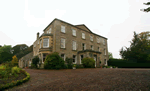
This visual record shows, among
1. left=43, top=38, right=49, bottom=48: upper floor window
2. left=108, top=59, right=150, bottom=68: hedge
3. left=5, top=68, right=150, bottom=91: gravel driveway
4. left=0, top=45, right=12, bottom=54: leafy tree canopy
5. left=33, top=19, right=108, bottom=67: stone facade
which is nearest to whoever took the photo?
left=5, top=68, right=150, bottom=91: gravel driveway

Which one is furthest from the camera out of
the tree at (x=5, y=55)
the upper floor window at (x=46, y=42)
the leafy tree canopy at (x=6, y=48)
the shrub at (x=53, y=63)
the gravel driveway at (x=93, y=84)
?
the leafy tree canopy at (x=6, y=48)

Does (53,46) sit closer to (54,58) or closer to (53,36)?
(53,36)

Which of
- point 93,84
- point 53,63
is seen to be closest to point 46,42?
point 53,63

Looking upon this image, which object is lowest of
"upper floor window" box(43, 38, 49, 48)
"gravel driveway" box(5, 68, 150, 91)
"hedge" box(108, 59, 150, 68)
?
"hedge" box(108, 59, 150, 68)

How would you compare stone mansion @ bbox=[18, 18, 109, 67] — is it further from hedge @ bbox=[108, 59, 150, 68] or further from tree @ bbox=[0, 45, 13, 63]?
tree @ bbox=[0, 45, 13, 63]

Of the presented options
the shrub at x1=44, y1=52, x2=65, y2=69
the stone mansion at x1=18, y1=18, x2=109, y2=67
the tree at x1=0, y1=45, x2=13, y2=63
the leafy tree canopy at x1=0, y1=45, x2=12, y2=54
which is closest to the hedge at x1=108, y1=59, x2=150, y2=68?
the stone mansion at x1=18, y1=18, x2=109, y2=67

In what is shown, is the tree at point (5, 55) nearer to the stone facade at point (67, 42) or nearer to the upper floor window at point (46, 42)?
the stone facade at point (67, 42)

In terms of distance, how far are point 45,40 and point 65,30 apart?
464cm

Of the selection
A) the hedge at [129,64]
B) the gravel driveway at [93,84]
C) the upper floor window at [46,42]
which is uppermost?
the upper floor window at [46,42]

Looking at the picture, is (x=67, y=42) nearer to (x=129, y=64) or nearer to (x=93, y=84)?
(x=93, y=84)

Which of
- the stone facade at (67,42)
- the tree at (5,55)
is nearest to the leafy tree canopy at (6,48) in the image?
the tree at (5,55)

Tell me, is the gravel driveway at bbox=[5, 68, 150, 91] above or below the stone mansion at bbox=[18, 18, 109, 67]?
below

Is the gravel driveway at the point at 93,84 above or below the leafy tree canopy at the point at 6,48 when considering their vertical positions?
below

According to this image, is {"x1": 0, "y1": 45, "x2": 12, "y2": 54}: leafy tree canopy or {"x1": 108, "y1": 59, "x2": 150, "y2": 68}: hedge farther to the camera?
{"x1": 0, "y1": 45, "x2": 12, "y2": 54}: leafy tree canopy
